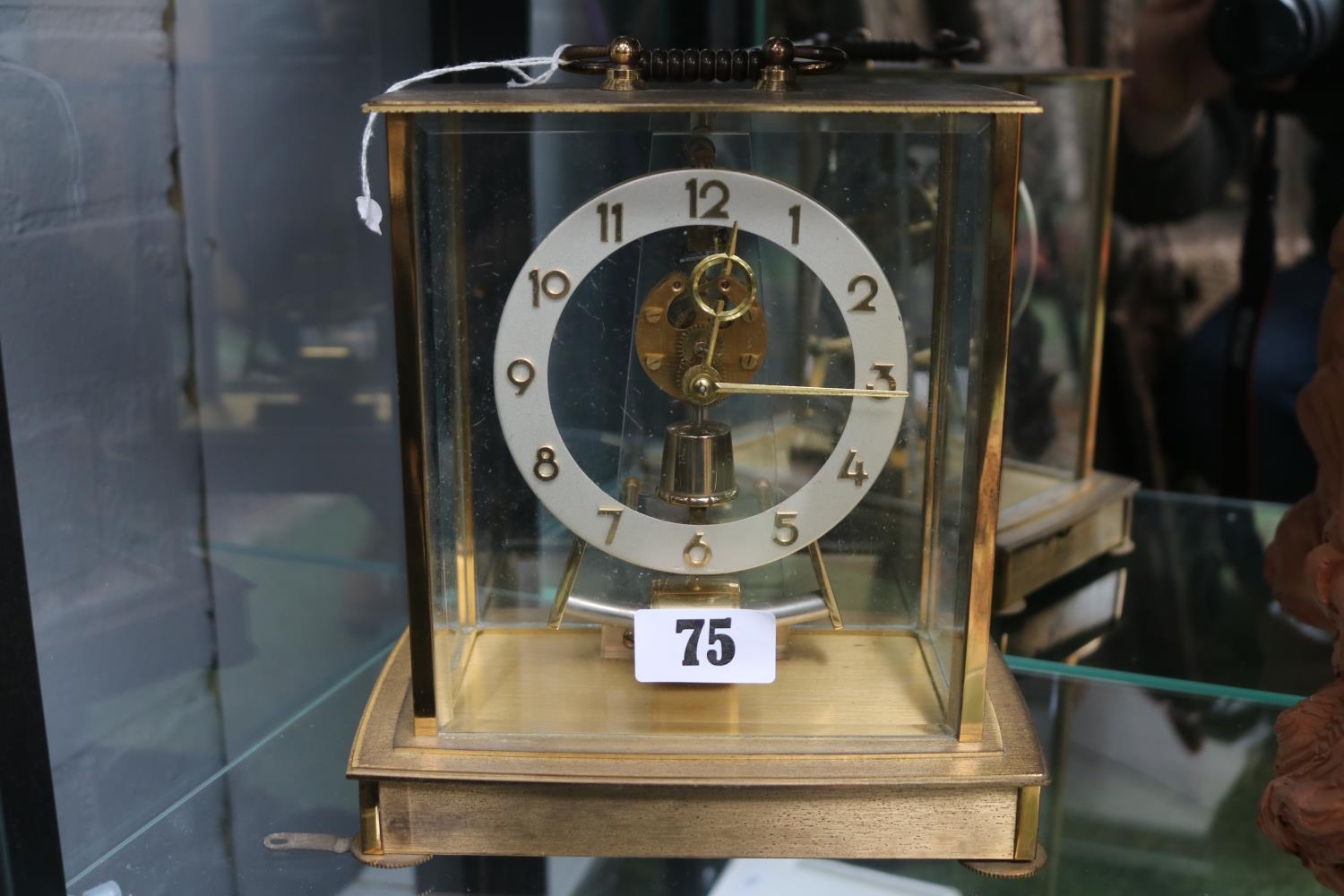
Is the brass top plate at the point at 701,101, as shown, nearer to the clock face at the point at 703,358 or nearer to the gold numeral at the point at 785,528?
the clock face at the point at 703,358

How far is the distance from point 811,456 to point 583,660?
0.75 feet

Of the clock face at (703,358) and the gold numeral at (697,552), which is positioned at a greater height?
the clock face at (703,358)

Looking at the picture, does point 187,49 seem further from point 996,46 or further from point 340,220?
point 996,46

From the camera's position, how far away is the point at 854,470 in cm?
91

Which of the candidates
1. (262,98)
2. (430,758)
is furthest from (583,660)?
(262,98)

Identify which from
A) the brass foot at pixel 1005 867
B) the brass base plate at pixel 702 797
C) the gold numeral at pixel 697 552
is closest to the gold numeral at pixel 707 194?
the gold numeral at pixel 697 552

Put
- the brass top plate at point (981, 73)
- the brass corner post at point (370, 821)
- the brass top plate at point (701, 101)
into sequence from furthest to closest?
1. the brass top plate at point (981, 73)
2. the brass corner post at point (370, 821)
3. the brass top plate at point (701, 101)

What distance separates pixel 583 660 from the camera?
1.00 m

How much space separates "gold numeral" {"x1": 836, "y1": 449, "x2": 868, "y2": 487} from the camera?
0.91 metres

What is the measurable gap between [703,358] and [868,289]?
12 cm

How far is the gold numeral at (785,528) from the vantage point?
0.93m

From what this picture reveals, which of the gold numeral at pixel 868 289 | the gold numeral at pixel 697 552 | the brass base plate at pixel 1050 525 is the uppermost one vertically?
the gold numeral at pixel 868 289

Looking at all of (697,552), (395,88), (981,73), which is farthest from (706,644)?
(981,73)

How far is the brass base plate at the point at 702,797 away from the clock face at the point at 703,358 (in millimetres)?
138
